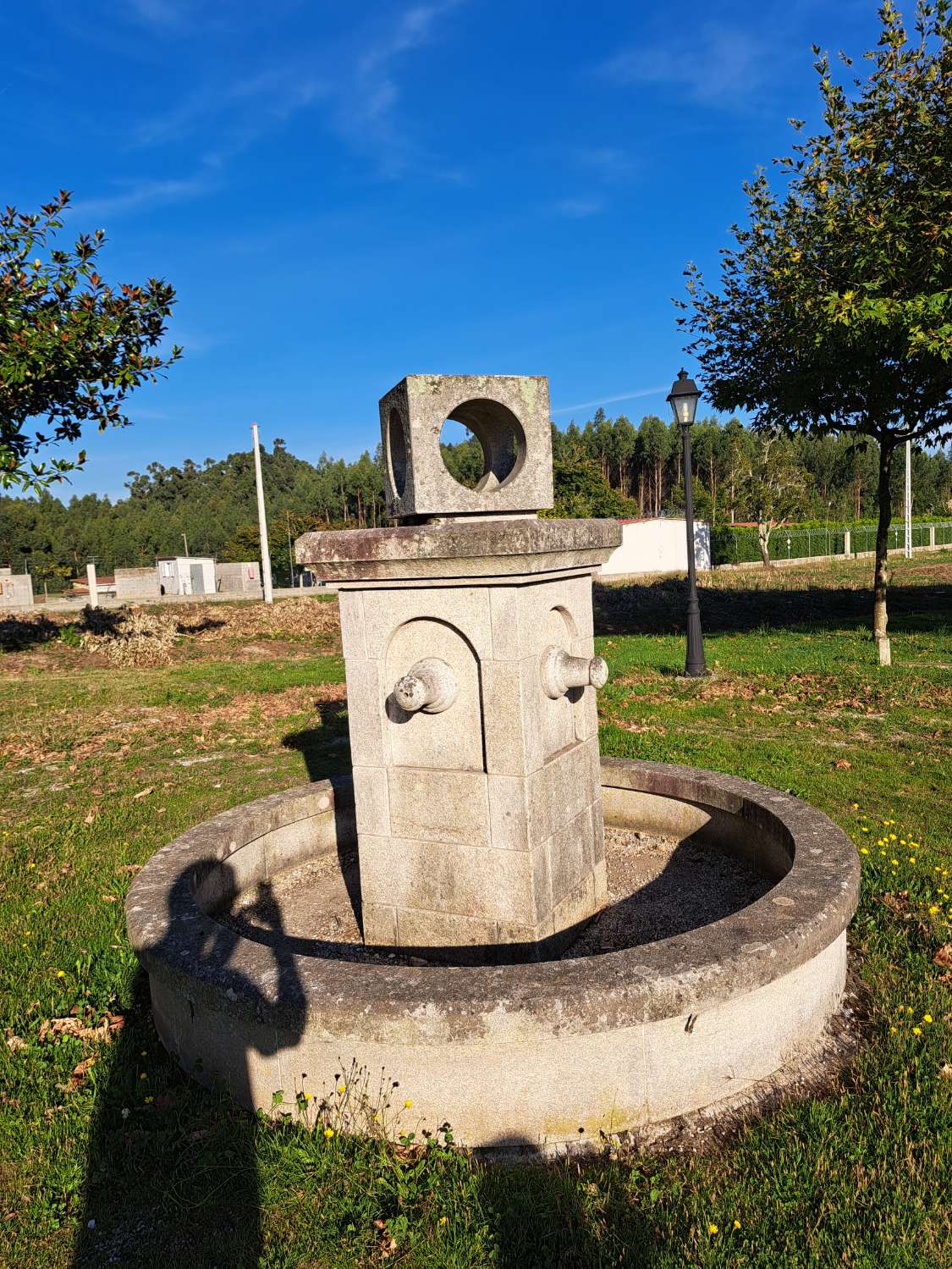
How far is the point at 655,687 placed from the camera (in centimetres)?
1147

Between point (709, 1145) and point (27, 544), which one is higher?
point (27, 544)

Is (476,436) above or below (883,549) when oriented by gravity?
above

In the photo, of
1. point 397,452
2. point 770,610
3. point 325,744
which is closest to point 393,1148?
point 397,452

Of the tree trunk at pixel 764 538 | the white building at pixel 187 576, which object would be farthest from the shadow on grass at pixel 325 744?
the tree trunk at pixel 764 538

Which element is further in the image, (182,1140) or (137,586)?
(137,586)

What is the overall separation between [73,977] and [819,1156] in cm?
368

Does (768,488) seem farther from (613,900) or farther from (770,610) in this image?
(613,900)

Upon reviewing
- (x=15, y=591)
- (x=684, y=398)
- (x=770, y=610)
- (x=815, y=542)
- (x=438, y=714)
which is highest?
(x=684, y=398)

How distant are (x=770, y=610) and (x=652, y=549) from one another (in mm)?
18020

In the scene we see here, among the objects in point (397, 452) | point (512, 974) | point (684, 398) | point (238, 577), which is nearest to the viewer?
point (512, 974)

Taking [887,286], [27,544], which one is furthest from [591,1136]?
[27,544]

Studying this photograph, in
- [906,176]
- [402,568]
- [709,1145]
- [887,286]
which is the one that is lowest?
[709,1145]

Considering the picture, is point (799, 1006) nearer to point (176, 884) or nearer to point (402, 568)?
point (402, 568)

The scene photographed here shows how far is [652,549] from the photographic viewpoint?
129 feet
